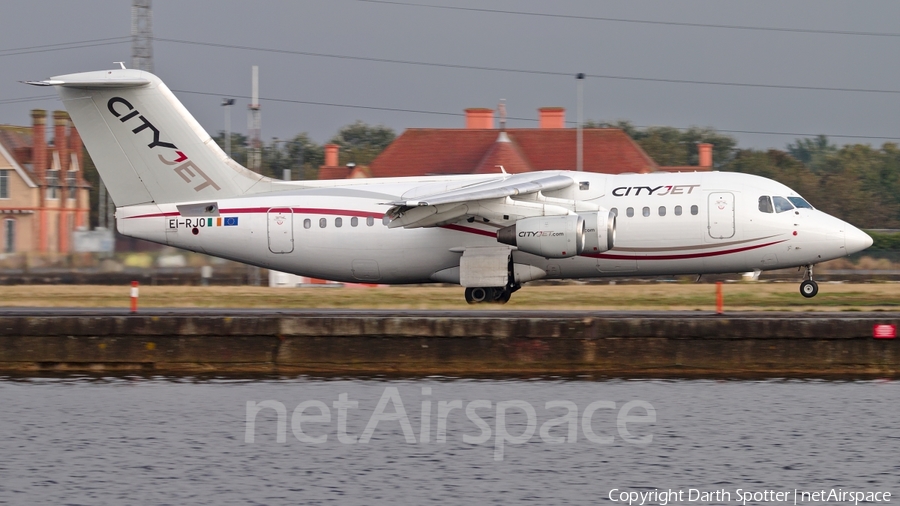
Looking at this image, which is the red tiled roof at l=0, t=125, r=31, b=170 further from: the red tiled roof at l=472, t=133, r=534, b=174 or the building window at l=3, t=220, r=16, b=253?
the red tiled roof at l=472, t=133, r=534, b=174

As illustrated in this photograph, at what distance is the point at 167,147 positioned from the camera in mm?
28703

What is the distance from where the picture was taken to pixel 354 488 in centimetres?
1587

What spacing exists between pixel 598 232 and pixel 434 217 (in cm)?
382

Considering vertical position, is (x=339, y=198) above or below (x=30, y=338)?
above

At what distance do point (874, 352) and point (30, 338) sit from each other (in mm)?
16528

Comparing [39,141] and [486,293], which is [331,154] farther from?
[486,293]

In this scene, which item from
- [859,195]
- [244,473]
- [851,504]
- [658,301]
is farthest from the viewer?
[859,195]

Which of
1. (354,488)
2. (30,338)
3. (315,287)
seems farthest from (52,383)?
(315,287)

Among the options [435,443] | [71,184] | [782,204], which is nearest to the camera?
[435,443]

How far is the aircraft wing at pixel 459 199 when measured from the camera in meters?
26.1

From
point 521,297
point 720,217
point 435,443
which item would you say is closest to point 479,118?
point 521,297

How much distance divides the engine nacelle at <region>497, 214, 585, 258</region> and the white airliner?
32mm

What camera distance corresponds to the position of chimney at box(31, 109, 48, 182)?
71375mm

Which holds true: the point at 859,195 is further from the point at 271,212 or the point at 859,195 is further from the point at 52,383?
the point at 52,383
